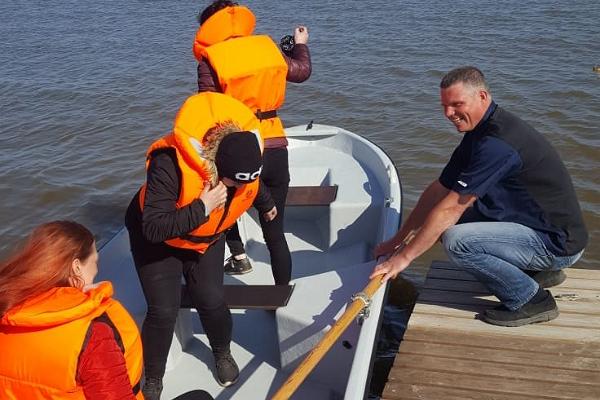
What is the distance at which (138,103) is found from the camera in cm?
949

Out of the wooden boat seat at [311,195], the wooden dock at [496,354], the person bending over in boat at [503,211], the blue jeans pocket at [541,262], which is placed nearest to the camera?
the wooden dock at [496,354]

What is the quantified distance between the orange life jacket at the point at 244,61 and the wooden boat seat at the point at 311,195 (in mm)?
1111

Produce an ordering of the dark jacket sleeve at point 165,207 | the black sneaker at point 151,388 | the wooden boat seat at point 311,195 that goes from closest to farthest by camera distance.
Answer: the dark jacket sleeve at point 165,207
the black sneaker at point 151,388
the wooden boat seat at point 311,195

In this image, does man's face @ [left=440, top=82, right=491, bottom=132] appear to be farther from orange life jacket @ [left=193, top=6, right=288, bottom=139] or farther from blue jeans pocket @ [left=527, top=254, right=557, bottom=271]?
orange life jacket @ [left=193, top=6, right=288, bottom=139]

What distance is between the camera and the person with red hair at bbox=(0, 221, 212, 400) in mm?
1753

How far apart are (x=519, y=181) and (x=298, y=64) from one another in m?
1.45

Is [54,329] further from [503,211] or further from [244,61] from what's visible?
[503,211]

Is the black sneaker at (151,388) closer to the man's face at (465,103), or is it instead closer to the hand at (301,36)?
the man's face at (465,103)

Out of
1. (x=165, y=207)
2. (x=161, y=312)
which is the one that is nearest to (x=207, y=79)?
(x=165, y=207)

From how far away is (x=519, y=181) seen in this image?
287cm

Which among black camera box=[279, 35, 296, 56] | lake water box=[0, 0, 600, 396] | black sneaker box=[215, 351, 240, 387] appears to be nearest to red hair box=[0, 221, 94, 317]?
black sneaker box=[215, 351, 240, 387]

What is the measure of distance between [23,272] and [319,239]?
3179 mm

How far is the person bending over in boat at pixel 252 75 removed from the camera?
334cm

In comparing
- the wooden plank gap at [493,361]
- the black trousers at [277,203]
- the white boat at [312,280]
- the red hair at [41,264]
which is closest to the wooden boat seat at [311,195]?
the white boat at [312,280]
